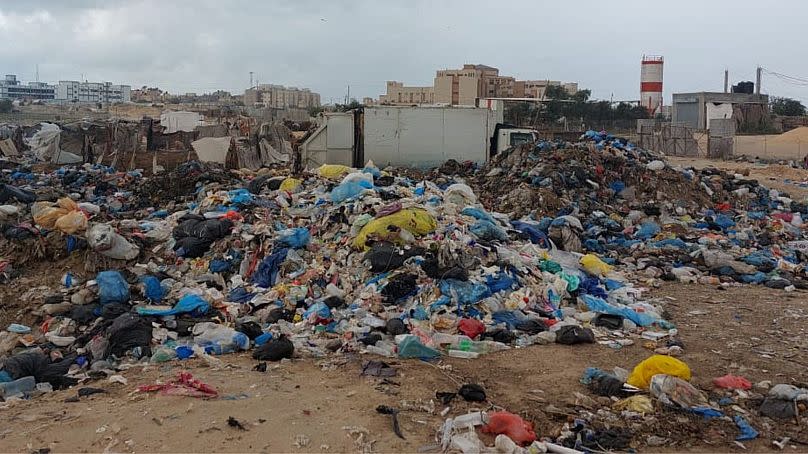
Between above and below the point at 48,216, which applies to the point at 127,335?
below

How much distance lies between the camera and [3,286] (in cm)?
754

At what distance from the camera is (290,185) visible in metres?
10.8

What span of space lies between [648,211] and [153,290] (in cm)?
907

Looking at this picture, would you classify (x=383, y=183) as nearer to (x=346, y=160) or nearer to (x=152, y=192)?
(x=152, y=192)

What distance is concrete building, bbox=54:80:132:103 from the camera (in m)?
101

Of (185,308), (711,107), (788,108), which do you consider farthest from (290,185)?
(788,108)

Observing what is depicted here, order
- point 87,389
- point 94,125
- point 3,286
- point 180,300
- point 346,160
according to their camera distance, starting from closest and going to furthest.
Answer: point 87,389, point 180,300, point 3,286, point 346,160, point 94,125

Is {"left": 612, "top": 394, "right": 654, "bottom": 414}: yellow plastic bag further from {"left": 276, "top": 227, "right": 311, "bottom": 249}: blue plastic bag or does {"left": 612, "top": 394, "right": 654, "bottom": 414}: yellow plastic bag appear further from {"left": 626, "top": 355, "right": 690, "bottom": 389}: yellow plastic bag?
{"left": 276, "top": 227, "right": 311, "bottom": 249}: blue plastic bag

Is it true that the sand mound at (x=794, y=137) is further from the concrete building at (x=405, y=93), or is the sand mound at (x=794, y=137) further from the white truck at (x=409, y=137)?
the concrete building at (x=405, y=93)

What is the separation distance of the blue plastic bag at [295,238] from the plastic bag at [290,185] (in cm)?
270

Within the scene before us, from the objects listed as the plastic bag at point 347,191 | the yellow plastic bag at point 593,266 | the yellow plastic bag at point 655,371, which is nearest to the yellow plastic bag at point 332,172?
the plastic bag at point 347,191

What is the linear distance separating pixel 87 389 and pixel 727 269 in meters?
7.77

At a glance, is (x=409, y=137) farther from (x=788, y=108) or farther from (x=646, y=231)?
(x=788, y=108)

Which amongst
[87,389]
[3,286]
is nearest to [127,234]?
[3,286]
